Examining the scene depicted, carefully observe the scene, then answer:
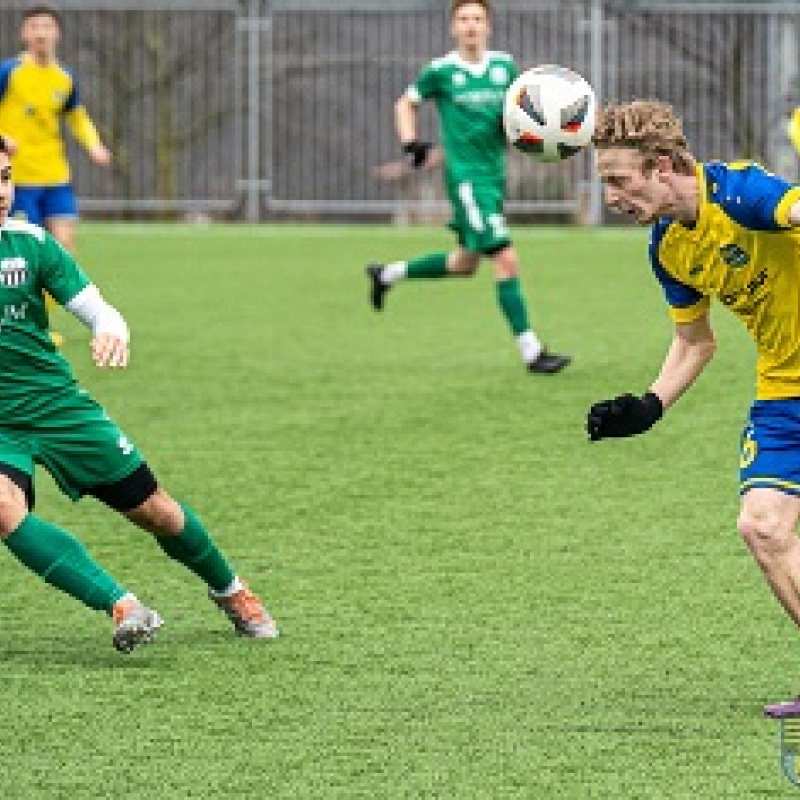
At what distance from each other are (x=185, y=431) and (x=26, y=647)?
4.43m

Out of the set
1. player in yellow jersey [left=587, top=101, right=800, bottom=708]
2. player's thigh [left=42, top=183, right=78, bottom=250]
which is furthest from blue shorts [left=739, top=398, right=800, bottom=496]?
player's thigh [left=42, top=183, right=78, bottom=250]

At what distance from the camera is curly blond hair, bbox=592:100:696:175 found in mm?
6043

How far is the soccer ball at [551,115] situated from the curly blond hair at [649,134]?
3085 millimetres

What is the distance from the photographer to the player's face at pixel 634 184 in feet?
19.8

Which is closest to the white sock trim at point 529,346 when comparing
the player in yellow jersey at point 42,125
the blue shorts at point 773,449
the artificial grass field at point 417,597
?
Answer: the artificial grass field at point 417,597

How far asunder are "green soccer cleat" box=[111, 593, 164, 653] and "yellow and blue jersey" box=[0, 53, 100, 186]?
9.25m

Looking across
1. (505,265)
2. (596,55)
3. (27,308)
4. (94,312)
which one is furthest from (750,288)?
(596,55)

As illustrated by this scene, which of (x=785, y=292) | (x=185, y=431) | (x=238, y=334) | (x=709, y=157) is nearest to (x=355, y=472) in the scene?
(x=185, y=431)

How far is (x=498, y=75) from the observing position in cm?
1388

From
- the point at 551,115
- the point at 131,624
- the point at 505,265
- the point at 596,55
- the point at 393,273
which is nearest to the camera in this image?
the point at 131,624

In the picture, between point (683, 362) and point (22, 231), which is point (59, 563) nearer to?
point (22, 231)

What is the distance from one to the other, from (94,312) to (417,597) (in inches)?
60.6

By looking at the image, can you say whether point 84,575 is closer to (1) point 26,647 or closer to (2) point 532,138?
(1) point 26,647

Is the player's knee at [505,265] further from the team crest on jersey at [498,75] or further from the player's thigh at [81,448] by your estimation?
the player's thigh at [81,448]
